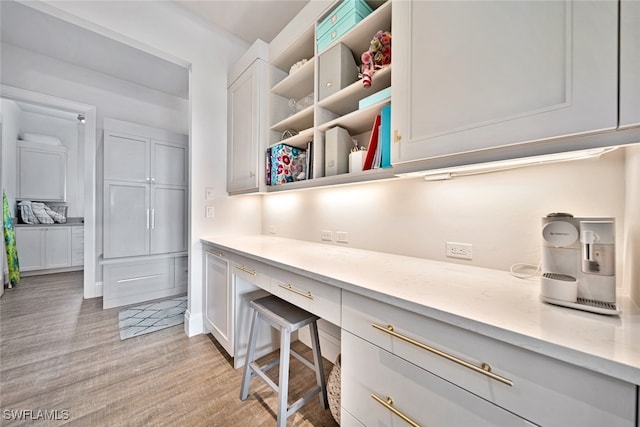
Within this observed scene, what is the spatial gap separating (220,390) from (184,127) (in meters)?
3.70

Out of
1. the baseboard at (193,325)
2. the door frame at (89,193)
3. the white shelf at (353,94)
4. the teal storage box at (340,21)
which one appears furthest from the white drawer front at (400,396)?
the door frame at (89,193)

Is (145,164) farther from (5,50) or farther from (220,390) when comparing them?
(220,390)

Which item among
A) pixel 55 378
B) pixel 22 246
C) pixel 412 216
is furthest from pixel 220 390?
pixel 22 246

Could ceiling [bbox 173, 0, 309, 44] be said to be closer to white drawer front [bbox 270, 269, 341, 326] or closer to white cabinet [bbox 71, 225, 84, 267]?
white drawer front [bbox 270, 269, 341, 326]

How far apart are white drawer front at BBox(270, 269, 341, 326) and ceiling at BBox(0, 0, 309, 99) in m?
2.32

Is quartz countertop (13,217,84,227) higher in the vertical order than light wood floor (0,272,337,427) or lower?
higher

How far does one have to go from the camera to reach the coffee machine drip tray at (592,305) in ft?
1.91

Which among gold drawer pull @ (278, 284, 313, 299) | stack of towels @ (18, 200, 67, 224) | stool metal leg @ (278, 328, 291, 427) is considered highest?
stack of towels @ (18, 200, 67, 224)

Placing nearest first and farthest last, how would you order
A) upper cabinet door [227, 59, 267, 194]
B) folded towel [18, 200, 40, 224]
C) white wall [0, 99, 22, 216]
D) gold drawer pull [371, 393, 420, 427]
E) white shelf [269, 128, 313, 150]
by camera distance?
1. gold drawer pull [371, 393, 420, 427]
2. white shelf [269, 128, 313, 150]
3. upper cabinet door [227, 59, 267, 194]
4. white wall [0, 99, 22, 216]
5. folded towel [18, 200, 40, 224]

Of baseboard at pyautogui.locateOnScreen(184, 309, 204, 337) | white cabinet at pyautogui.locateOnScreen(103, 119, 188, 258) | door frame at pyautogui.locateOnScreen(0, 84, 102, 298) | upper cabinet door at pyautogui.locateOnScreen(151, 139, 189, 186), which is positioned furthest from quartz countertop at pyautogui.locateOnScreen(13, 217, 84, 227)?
baseboard at pyautogui.locateOnScreen(184, 309, 204, 337)

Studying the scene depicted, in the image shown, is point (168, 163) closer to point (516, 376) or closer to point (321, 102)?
point (321, 102)

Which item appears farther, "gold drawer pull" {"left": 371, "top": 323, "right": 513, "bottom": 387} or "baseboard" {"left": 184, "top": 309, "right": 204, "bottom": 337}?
"baseboard" {"left": 184, "top": 309, "right": 204, "bottom": 337}

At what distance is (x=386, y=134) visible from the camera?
1204mm

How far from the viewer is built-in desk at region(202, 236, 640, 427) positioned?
46cm
